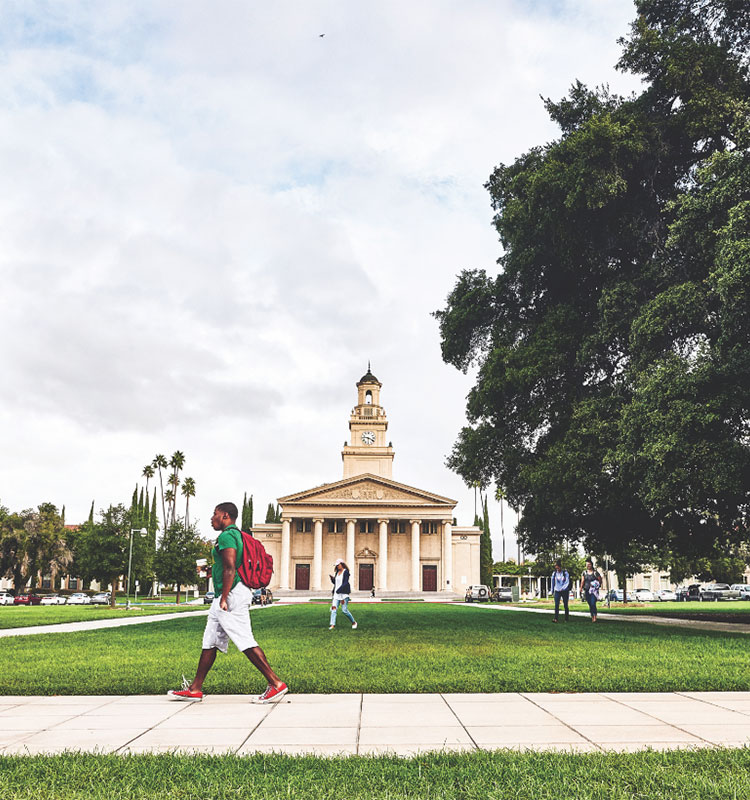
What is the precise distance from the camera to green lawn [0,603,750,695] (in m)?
8.45

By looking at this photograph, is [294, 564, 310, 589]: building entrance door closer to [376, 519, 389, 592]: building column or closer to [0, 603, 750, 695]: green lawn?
[376, 519, 389, 592]: building column

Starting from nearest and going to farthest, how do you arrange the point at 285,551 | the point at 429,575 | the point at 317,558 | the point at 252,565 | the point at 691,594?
the point at 252,565
the point at 691,594
the point at 317,558
the point at 285,551
the point at 429,575

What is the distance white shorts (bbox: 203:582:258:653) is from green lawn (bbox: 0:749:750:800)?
2486mm

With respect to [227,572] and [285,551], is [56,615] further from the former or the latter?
[285,551]

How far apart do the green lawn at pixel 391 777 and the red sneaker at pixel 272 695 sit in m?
2.50

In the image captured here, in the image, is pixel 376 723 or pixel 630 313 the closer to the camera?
pixel 376 723

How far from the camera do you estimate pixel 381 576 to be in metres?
77.9

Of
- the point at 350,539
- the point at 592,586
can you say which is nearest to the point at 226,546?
the point at 592,586

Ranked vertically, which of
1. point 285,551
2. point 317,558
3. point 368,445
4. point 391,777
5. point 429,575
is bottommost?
point 391,777

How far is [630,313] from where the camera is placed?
814 inches

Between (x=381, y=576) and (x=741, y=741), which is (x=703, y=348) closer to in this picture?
(x=741, y=741)

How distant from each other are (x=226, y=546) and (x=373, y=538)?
244 ft

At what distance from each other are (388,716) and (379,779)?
7.62 ft

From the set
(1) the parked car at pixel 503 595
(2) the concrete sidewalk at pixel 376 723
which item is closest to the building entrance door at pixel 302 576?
(1) the parked car at pixel 503 595
